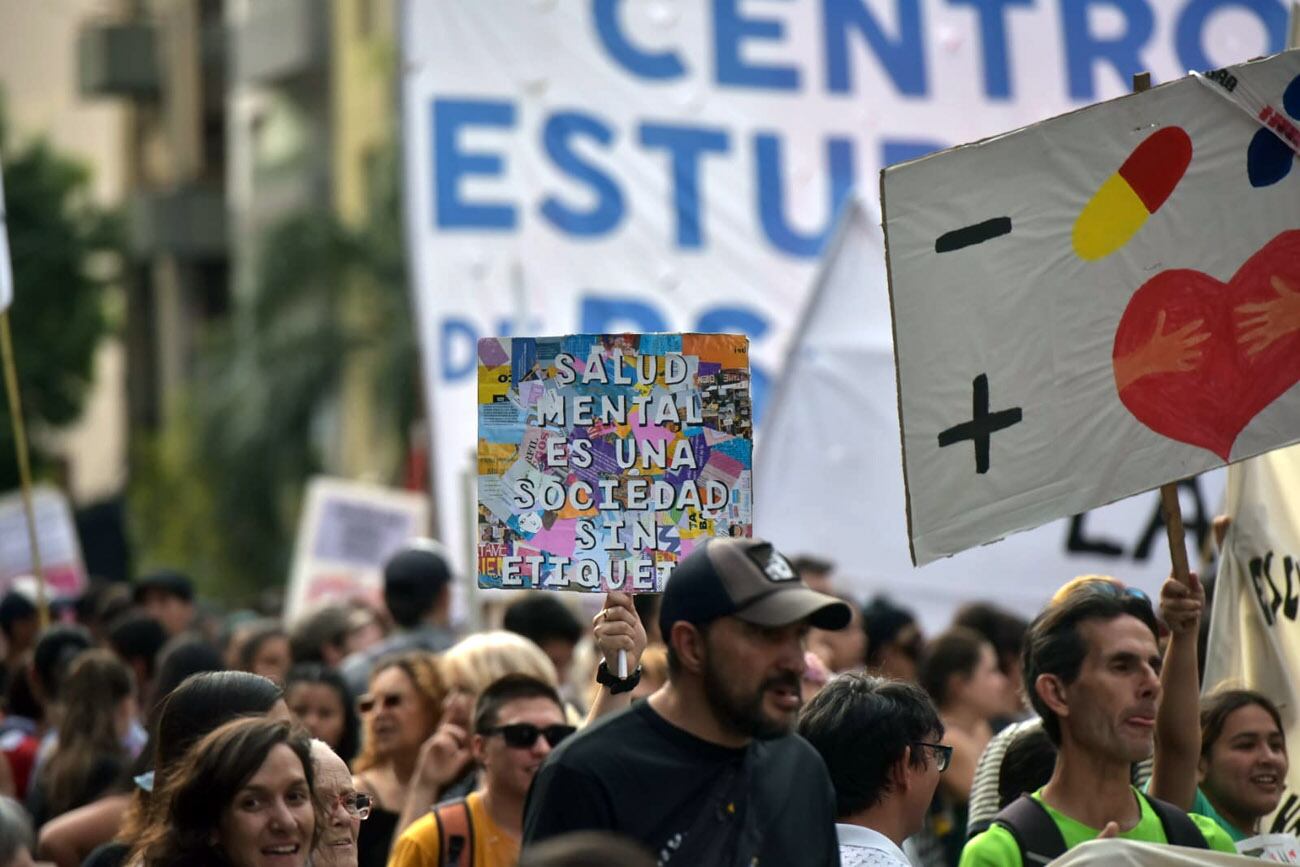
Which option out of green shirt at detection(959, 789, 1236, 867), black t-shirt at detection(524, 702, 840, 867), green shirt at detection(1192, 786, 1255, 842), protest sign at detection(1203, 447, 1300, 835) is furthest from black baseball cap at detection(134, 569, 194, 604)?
black t-shirt at detection(524, 702, 840, 867)

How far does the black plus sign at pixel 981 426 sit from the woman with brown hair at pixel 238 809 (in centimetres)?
192

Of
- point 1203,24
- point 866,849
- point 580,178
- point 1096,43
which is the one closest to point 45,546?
point 580,178

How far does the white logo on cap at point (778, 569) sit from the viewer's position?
14.1ft

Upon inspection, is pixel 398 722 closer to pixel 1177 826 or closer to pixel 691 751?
pixel 1177 826

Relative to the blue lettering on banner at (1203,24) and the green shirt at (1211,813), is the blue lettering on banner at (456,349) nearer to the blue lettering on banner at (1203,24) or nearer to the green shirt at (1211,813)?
the blue lettering on banner at (1203,24)

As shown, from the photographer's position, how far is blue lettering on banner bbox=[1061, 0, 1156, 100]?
14273 mm

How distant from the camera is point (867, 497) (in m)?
11.8

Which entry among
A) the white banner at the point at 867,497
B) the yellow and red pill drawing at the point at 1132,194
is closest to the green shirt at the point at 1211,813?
the yellow and red pill drawing at the point at 1132,194

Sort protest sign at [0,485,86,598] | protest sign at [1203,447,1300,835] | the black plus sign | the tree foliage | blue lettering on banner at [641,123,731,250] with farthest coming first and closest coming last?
the tree foliage
protest sign at [0,485,86,598]
blue lettering on banner at [641,123,731,250]
protest sign at [1203,447,1300,835]
the black plus sign

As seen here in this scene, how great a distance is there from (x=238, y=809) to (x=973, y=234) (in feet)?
7.82

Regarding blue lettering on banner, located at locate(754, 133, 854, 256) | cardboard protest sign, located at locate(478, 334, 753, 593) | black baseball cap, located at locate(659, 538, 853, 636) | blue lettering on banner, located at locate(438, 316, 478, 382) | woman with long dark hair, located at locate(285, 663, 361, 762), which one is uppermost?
blue lettering on banner, located at locate(754, 133, 854, 256)

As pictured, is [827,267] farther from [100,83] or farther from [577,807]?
[100,83]

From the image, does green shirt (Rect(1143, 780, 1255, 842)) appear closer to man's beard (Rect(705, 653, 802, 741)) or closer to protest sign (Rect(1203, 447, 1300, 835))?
protest sign (Rect(1203, 447, 1300, 835))

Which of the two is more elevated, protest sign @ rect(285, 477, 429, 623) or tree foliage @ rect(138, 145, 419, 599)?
tree foliage @ rect(138, 145, 419, 599)
